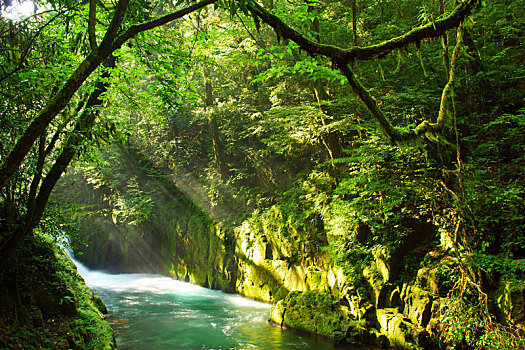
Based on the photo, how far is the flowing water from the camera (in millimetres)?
7688

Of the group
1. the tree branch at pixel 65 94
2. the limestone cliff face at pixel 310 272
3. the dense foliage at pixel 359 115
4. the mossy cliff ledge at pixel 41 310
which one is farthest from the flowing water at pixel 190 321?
the tree branch at pixel 65 94

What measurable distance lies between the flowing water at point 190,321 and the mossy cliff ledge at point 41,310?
5.25ft

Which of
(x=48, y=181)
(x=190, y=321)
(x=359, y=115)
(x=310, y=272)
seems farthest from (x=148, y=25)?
(x=190, y=321)

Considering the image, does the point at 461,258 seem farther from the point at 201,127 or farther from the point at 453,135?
the point at 201,127

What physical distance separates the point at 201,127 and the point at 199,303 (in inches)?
387

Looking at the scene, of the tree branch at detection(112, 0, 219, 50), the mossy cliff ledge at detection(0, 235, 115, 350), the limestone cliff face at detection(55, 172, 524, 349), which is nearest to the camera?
the tree branch at detection(112, 0, 219, 50)

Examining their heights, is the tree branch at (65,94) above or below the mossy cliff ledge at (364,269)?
above

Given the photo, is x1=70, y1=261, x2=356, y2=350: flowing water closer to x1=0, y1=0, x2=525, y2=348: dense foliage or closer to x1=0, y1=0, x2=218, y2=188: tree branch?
x1=0, y1=0, x2=525, y2=348: dense foliage

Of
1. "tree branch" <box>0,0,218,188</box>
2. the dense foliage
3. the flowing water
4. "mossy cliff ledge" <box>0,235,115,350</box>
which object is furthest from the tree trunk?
the flowing water

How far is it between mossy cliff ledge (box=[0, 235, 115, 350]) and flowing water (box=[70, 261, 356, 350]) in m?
1.60

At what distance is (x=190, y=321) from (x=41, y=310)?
15.8 feet

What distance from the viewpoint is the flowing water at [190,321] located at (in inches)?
303

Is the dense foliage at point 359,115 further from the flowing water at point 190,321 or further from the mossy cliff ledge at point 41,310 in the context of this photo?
the flowing water at point 190,321

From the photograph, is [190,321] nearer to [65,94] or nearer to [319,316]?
[319,316]
